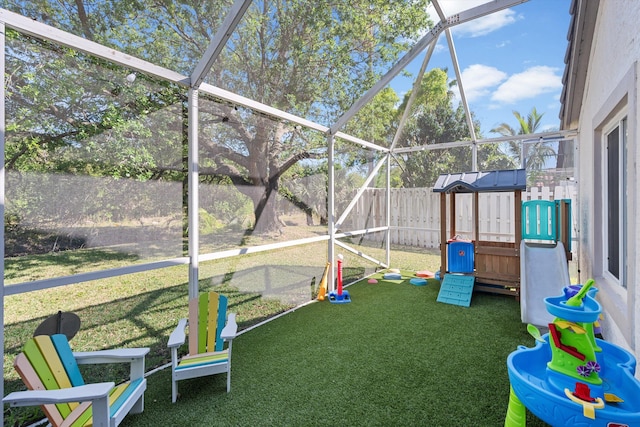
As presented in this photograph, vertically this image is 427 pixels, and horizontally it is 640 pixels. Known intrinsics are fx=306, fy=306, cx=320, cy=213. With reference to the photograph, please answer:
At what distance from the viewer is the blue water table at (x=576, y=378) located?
135cm

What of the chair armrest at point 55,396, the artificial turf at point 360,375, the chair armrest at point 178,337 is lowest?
the artificial turf at point 360,375

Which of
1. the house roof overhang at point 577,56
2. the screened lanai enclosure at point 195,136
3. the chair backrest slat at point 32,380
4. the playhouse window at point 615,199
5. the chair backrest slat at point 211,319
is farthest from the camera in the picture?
the house roof overhang at point 577,56

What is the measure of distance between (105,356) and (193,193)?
1.47 meters

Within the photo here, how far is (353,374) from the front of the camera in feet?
8.68

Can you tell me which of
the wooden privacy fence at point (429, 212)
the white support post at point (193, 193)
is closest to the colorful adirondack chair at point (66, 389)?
the white support post at point (193, 193)

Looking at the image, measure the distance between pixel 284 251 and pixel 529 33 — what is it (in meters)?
6.78

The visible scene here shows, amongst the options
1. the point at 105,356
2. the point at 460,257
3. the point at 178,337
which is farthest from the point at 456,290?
the point at 105,356

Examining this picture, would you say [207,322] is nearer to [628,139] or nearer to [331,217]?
[331,217]

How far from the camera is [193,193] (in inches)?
115

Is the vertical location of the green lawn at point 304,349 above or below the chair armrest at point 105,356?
below

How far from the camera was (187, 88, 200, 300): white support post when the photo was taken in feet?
9.55

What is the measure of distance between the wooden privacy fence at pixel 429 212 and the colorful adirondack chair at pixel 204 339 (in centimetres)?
360

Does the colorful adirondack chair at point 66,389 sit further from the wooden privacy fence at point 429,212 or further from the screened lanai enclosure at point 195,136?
the wooden privacy fence at point 429,212

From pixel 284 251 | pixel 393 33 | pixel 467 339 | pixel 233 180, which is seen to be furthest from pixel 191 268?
pixel 393 33
